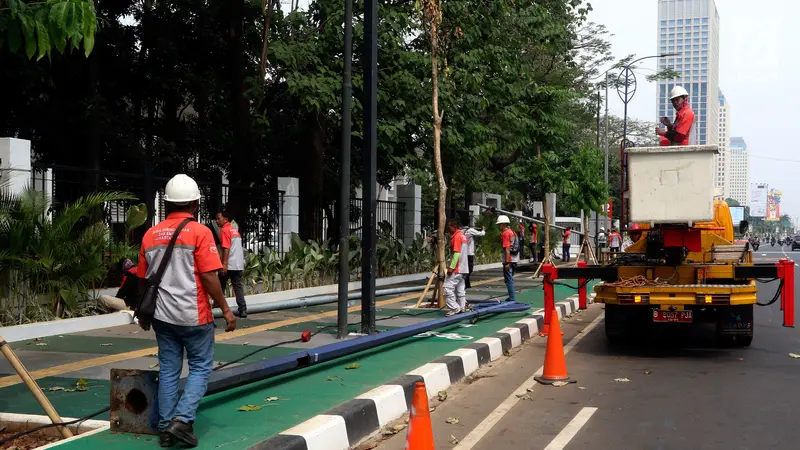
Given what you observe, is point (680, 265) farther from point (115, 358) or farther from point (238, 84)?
point (238, 84)

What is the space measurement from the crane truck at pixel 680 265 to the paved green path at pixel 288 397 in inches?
89.6

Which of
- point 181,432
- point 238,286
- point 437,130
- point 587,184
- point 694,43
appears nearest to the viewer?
point 181,432

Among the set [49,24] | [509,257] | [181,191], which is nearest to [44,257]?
[181,191]

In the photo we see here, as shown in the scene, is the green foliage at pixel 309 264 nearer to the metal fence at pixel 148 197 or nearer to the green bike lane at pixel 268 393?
the metal fence at pixel 148 197

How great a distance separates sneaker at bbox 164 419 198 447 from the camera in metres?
5.04

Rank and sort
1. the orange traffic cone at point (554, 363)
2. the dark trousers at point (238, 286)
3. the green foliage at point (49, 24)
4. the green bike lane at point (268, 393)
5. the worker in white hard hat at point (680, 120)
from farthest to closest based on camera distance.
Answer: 1. the dark trousers at point (238, 286)
2. the worker in white hard hat at point (680, 120)
3. the orange traffic cone at point (554, 363)
4. the green bike lane at point (268, 393)
5. the green foliage at point (49, 24)

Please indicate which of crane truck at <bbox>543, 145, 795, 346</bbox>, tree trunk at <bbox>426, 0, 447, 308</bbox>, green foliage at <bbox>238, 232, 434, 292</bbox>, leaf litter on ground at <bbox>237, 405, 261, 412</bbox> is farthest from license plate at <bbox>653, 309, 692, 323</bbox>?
green foliage at <bbox>238, 232, 434, 292</bbox>

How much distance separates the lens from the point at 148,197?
13289 millimetres

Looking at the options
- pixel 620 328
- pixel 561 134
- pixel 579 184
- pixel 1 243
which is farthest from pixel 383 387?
pixel 579 184

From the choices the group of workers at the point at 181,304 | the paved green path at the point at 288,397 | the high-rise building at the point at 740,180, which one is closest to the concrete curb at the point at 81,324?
the paved green path at the point at 288,397

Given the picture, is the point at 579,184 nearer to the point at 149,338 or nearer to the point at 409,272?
the point at 409,272

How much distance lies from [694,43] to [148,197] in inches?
1949

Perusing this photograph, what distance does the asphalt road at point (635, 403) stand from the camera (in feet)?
19.7

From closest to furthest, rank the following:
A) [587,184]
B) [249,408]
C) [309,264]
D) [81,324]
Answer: [249,408] → [81,324] → [309,264] → [587,184]
